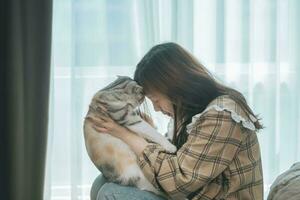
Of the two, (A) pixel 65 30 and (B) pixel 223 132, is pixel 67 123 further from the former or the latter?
(B) pixel 223 132

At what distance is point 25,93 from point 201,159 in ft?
3.73

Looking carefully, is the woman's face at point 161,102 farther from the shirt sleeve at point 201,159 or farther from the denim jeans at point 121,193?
the denim jeans at point 121,193

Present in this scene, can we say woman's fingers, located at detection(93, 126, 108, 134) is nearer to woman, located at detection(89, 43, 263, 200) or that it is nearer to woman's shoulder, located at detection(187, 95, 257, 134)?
woman, located at detection(89, 43, 263, 200)

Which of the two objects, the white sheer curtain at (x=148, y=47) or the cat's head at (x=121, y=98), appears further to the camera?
the white sheer curtain at (x=148, y=47)

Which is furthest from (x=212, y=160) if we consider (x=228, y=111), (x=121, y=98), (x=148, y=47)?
(x=148, y=47)

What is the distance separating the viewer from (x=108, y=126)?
167 centimetres

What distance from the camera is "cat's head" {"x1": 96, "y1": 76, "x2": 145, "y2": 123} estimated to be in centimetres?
167

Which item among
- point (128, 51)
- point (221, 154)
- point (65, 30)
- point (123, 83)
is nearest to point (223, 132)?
point (221, 154)

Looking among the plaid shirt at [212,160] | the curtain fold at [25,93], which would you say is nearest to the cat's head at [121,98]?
the plaid shirt at [212,160]

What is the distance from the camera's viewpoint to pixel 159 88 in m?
1.67

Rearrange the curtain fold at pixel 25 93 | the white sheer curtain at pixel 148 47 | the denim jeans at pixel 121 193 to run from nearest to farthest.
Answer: the denim jeans at pixel 121 193 → the curtain fold at pixel 25 93 → the white sheer curtain at pixel 148 47

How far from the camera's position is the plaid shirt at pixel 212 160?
1543mm

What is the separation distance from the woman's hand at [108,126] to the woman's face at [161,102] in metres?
0.16

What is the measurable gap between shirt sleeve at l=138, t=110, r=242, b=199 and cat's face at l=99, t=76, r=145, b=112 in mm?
237
